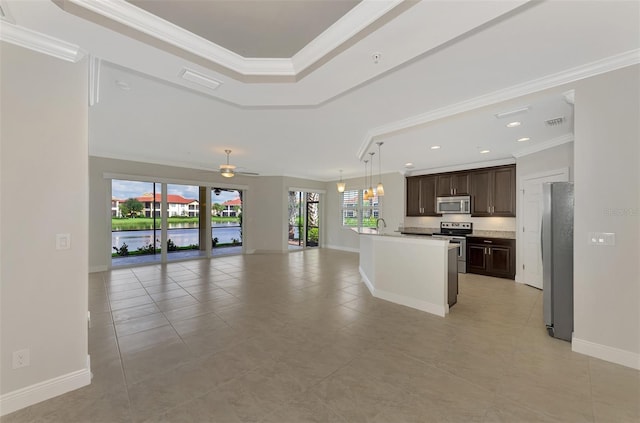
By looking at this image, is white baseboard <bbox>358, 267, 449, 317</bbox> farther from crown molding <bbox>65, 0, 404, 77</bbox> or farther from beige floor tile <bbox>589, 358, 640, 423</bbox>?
crown molding <bbox>65, 0, 404, 77</bbox>

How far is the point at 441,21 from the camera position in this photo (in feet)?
5.97

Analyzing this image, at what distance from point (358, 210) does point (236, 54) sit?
7320 mm

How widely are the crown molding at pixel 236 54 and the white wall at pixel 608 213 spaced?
2364mm

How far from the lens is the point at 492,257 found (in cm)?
571

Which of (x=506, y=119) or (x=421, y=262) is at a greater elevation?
(x=506, y=119)

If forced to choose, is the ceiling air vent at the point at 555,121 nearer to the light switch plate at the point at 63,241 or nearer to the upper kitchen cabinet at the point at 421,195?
the upper kitchen cabinet at the point at 421,195

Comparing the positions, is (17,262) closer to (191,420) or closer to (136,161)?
(191,420)

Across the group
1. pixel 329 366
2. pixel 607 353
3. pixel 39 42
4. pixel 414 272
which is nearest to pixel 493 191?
pixel 414 272

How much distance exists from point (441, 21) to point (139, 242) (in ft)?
29.0

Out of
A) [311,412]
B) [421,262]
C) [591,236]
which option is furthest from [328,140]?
[311,412]

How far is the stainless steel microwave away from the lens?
6.46 meters

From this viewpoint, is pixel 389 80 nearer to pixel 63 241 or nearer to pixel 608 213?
pixel 608 213

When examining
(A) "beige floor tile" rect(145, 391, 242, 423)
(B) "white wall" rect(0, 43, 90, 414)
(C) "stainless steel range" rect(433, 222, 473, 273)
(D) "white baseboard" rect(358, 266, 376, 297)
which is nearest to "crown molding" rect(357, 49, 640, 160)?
(D) "white baseboard" rect(358, 266, 376, 297)

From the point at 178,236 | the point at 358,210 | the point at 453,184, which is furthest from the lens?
the point at 358,210
